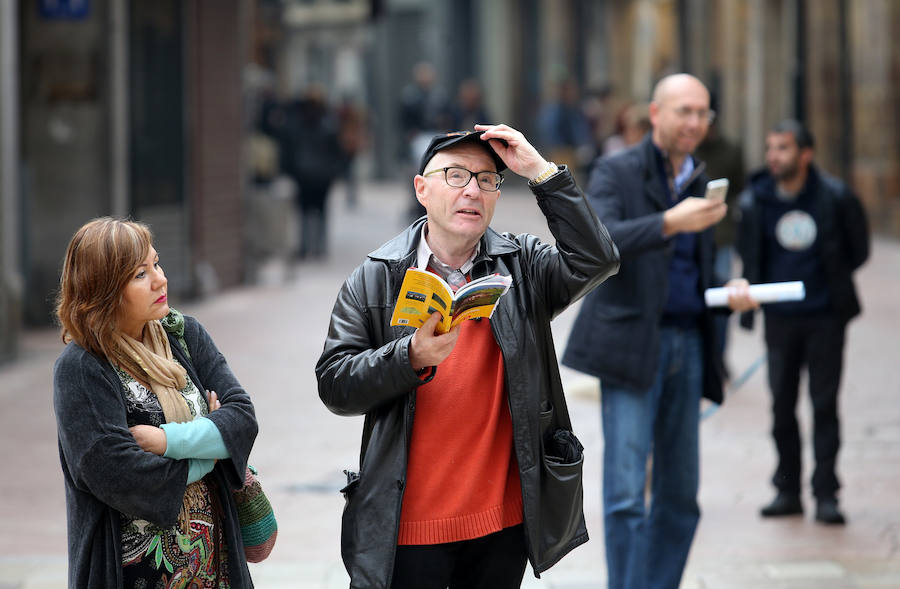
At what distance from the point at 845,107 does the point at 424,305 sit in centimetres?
1797

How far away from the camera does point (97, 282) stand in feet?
11.1

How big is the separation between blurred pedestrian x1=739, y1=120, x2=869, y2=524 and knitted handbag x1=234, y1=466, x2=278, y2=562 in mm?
3686

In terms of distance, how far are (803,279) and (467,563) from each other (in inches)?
146

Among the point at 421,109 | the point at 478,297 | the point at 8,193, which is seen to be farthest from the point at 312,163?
the point at 478,297

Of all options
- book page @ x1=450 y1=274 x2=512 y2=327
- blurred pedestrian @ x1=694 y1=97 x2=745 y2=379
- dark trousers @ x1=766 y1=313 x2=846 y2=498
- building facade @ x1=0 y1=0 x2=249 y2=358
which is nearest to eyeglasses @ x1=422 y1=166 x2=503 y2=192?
book page @ x1=450 y1=274 x2=512 y2=327

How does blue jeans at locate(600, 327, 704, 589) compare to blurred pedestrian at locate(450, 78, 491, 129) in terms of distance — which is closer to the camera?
blue jeans at locate(600, 327, 704, 589)

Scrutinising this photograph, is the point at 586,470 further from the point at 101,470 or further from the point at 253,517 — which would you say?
the point at 101,470

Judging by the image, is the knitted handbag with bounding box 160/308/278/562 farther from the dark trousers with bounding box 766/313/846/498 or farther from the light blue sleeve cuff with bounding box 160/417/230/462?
the dark trousers with bounding box 766/313/846/498

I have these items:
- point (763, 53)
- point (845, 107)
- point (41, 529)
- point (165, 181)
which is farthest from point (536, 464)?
point (763, 53)

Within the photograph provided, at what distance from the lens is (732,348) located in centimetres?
1164

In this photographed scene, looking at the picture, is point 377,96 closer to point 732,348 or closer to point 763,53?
point 763,53

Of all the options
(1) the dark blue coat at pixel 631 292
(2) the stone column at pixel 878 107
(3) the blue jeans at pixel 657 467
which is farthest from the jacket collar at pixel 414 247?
(2) the stone column at pixel 878 107

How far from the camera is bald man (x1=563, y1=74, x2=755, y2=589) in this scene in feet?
16.2

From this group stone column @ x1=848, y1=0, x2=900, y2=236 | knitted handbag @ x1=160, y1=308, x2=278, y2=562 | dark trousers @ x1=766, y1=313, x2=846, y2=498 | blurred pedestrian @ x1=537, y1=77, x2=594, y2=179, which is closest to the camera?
knitted handbag @ x1=160, y1=308, x2=278, y2=562
